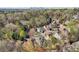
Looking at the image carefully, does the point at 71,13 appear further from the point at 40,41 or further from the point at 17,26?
the point at 17,26
